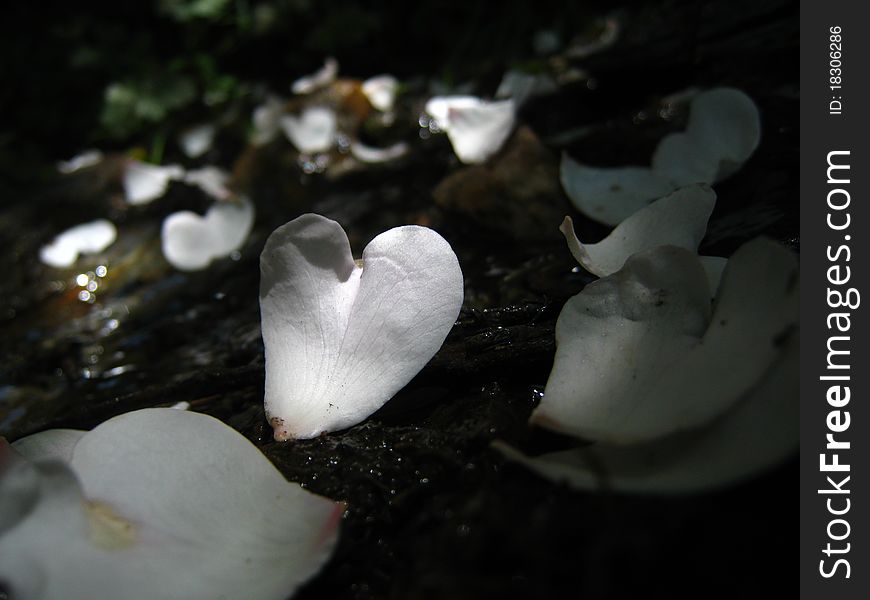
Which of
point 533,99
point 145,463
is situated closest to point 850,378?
point 145,463

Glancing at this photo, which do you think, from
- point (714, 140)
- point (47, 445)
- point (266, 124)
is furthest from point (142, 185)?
point (714, 140)

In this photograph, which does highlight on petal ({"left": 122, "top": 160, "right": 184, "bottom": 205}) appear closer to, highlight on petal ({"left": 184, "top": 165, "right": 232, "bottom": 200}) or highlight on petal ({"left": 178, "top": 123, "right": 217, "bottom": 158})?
highlight on petal ({"left": 184, "top": 165, "right": 232, "bottom": 200})

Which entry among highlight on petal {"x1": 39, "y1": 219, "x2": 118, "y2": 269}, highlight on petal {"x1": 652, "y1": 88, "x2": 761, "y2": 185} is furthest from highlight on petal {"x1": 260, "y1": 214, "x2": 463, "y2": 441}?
highlight on petal {"x1": 39, "y1": 219, "x2": 118, "y2": 269}

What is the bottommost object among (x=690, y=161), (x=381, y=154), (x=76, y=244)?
(x=76, y=244)

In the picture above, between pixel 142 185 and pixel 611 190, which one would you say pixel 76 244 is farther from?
pixel 611 190

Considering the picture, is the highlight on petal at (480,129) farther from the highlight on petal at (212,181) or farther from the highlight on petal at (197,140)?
the highlight on petal at (197,140)

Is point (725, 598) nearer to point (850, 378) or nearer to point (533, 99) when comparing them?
point (850, 378)
